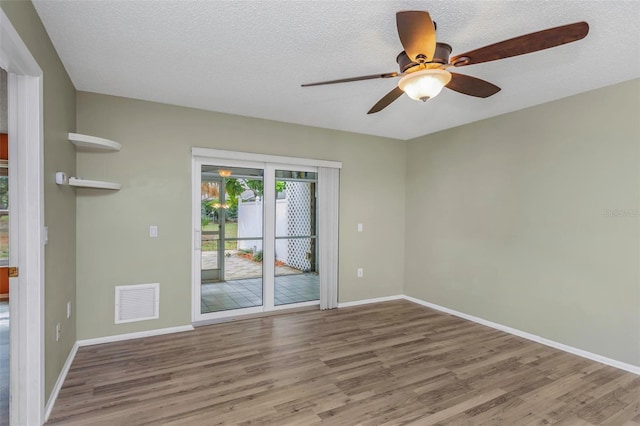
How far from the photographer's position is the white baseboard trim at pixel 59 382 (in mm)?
2188

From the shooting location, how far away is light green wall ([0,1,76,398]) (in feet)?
6.49

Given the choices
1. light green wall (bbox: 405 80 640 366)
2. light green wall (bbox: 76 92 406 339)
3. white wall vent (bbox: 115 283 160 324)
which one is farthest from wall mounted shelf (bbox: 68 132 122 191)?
light green wall (bbox: 405 80 640 366)

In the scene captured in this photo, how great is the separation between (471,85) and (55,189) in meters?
3.11

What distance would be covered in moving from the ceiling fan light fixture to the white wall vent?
3.25 metres

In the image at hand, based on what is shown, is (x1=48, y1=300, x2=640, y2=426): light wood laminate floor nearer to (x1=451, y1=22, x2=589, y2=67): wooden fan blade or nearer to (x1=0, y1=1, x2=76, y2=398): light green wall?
(x1=0, y1=1, x2=76, y2=398): light green wall

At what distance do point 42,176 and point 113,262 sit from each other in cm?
164

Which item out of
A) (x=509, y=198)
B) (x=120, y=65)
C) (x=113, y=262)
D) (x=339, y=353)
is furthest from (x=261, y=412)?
(x=509, y=198)

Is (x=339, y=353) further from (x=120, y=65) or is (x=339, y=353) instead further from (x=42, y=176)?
(x=120, y=65)

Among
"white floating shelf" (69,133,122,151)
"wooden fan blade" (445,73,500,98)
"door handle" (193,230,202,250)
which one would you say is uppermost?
"wooden fan blade" (445,73,500,98)

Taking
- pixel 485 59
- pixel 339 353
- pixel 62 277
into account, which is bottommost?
pixel 339 353

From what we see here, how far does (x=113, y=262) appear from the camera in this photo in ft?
11.3

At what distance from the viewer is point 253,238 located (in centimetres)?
432

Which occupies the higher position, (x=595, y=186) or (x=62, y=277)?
(x=595, y=186)

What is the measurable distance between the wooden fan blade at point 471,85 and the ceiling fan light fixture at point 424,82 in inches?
8.3
